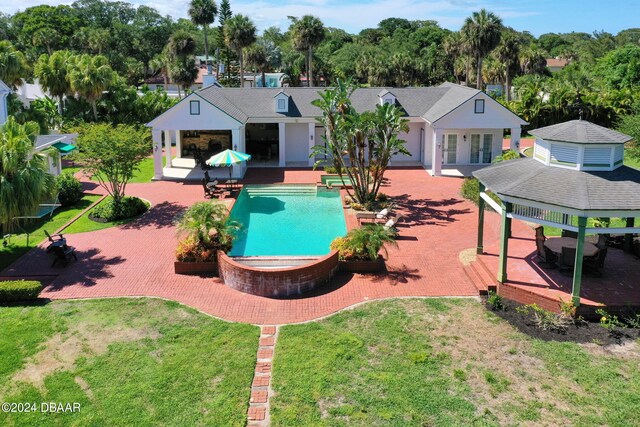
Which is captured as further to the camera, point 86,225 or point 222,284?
point 86,225

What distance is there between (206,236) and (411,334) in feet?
27.3

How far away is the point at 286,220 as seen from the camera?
83.4 ft

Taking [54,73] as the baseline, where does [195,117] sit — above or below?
below

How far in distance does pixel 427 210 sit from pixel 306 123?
14417mm

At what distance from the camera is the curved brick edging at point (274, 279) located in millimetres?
16828

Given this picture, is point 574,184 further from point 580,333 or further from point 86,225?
point 86,225

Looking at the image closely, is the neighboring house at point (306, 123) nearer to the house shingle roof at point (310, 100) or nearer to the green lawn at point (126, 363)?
the house shingle roof at point (310, 100)

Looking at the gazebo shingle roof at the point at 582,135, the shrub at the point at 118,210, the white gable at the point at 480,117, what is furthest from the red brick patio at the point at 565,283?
the white gable at the point at 480,117

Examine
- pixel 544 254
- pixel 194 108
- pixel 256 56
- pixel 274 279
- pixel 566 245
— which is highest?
pixel 256 56

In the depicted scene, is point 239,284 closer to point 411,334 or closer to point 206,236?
point 206,236

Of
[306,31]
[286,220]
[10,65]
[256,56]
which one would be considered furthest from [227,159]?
[256,56]

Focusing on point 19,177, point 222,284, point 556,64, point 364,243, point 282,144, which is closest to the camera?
point 222,284

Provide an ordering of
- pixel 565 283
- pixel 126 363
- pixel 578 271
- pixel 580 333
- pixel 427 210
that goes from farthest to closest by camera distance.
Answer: pixel 427 210
pixel 565 283
pixel 578 271
pixel 580 333
pixel 126 363

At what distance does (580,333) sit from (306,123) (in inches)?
1057
